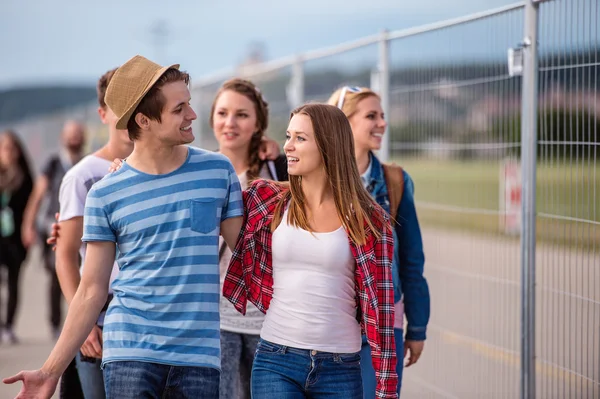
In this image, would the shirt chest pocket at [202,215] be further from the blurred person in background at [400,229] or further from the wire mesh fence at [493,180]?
the wire mesh fence at [493,180]

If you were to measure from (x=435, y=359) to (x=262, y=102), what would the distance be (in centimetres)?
238

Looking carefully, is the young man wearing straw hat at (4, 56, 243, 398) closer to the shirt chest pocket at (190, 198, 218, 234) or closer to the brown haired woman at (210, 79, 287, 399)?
the shirt chest pocket at (190, 198, 218, 234)

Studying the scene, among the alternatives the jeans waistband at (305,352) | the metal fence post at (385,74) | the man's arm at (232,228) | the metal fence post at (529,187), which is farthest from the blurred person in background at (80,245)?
the metal fence post at (385,74)

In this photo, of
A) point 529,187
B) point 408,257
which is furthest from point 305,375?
point 529,187

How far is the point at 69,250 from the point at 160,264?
3.02 ft

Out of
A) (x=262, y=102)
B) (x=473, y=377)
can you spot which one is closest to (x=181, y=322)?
(x=262, y=102)

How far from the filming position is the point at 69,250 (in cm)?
400

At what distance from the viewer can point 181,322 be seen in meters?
3.22

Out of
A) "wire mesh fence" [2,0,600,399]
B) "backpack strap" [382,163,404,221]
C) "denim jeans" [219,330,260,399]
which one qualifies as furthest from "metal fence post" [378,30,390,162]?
"denim jeans" [219,330,260,399]

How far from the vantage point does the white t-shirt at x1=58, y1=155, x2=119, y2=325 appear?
3992mm

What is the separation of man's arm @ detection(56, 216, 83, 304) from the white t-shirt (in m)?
0.03

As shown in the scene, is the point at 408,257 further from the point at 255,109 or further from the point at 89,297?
the point at 89,297

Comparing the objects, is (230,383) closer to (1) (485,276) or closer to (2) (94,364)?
(2) (94,364)

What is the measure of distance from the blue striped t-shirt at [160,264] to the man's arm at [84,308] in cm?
5
